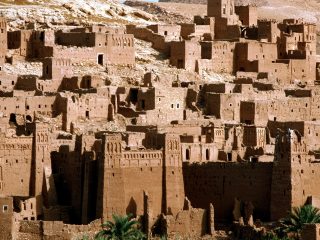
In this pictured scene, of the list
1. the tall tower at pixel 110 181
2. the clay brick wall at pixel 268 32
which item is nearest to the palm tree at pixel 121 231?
the tall tower at pixel 110 181

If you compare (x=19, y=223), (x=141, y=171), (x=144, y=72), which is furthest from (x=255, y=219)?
(x=144, y=72)

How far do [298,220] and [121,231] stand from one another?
21.9 feet

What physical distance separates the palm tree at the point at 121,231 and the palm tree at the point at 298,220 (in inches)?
212

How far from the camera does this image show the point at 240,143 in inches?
3108

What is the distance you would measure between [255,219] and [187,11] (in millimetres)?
51655

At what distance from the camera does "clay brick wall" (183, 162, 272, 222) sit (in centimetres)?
7331

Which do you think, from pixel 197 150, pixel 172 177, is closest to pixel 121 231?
pixel 172 177

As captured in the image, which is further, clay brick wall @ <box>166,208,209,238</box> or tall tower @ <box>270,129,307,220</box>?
clay brick wall @ <box>166,208,209,238</box>

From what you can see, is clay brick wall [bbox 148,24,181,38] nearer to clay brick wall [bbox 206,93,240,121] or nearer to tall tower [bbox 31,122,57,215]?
clay brick wall [bbox 206,93,240,121]

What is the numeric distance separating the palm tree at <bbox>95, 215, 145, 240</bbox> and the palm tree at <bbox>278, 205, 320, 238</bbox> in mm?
5387

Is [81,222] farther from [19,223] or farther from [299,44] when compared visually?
[299,44]

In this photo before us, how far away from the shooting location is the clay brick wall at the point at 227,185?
73312 millimetres

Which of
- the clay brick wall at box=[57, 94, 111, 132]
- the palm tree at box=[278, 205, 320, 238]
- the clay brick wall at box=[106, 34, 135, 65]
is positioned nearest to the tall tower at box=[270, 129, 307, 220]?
the palm tree at box=[278, 205, 320, 238]

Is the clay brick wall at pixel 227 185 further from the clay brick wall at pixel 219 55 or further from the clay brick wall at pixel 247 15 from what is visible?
the clay brick wall at pixel 247 15
